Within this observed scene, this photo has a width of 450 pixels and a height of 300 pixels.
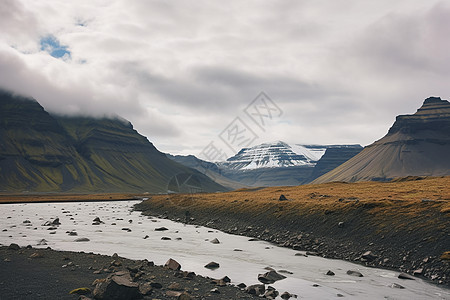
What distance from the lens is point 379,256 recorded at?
30.7m

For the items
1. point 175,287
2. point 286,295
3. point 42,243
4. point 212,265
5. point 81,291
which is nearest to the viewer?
point 81,291

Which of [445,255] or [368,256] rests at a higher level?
[445,255]

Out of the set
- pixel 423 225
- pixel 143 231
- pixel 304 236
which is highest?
pixel 423 225

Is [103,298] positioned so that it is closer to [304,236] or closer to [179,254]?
[179,254]

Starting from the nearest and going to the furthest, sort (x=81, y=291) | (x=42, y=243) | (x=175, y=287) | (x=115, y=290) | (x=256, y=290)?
(x=115, y=290), (x=81, y=291), (x=175, y=287), (x=256, y=290), (x=42, y=243)

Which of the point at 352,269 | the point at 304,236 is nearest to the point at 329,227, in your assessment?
the point at 304,236

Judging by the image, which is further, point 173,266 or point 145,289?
point 173,266

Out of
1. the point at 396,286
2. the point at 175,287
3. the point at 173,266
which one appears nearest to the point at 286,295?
the point at 175,287

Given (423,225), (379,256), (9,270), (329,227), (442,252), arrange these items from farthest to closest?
(329,227) → (423,225) → (379,256) → (442,252) → (9,270)

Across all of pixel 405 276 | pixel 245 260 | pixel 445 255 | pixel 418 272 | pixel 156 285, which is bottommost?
pixel 245 260

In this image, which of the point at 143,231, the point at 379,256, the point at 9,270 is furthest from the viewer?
the point at 143,231

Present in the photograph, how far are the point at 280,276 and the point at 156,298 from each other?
10.4 metres

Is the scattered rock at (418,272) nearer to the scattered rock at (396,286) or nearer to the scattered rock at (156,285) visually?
the scattered rock at (396,286)

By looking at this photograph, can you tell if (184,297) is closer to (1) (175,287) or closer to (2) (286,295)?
(1) (175,287)
